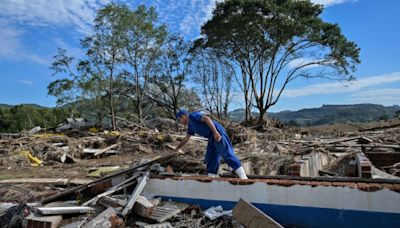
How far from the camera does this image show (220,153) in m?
4.80

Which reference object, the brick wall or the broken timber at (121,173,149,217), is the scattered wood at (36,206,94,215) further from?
the brick wall

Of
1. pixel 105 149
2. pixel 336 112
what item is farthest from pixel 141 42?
pixel 336 112

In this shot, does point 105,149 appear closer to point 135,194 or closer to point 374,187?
point 135,194

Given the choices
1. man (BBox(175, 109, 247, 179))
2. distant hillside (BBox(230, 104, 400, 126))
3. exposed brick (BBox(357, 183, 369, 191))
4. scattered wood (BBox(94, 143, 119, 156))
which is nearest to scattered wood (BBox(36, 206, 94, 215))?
man (BBox(175, 109, 247, 179))

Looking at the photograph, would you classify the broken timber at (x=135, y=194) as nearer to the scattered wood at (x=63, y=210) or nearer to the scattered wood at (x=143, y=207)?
the scattered wood at (x=143, y=207)

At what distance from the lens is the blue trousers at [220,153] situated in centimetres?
469

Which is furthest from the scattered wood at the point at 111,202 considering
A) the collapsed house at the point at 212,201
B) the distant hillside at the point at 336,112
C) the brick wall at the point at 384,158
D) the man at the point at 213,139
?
the distant hillside at the point at 336,112

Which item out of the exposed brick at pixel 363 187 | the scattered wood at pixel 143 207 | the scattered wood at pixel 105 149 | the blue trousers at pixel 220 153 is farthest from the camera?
the scattered wood at pixel 105 149

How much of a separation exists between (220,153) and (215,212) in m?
1.06

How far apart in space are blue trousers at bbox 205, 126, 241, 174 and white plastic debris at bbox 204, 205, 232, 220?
0.82 meters

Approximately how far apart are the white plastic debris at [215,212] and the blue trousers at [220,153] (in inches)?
32.2

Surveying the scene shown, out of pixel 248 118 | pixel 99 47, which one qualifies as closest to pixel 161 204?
pixel 248 118

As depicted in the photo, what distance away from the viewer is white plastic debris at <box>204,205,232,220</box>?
3838 mm

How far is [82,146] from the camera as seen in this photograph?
12.9 m
